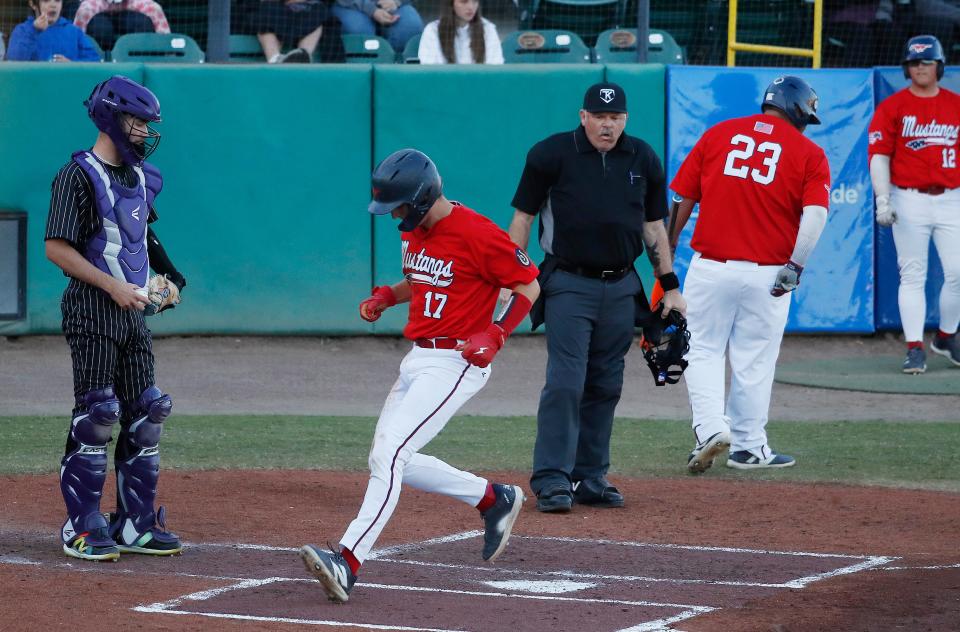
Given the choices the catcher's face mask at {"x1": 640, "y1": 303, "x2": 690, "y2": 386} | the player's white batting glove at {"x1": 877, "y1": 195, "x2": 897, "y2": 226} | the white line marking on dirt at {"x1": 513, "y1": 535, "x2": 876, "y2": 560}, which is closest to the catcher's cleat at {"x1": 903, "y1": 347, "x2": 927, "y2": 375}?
the player's white batting glove at {"x1": 877, "y1": 195, "x2": 897, "y2": 226}

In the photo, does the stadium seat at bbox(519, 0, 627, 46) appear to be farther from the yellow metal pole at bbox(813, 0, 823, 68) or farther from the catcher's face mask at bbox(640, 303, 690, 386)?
the catcher's face mask at bbox(640, 303, 690, 386)

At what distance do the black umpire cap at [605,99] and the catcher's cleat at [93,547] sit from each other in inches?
121

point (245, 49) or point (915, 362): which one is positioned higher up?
point (245, 49)

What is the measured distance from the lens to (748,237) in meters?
8.13

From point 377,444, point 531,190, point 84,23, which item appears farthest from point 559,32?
point 377,444

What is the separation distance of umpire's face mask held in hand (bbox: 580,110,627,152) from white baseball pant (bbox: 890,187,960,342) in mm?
5473

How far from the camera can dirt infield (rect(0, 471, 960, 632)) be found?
5.10 meters

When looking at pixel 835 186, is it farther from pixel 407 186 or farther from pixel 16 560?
pixel 16 560

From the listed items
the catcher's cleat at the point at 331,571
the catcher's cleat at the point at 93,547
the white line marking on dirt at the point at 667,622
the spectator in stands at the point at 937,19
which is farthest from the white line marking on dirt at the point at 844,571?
the spectator in stands at the point at 937,19

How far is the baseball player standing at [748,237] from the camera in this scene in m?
8.08

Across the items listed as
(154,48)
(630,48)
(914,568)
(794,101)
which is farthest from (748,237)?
(154,48)

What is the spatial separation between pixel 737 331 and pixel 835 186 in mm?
5434

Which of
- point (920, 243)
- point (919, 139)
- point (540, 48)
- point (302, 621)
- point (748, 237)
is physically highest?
point (540, 48)

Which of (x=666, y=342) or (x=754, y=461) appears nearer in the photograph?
(x=666, y=342)
